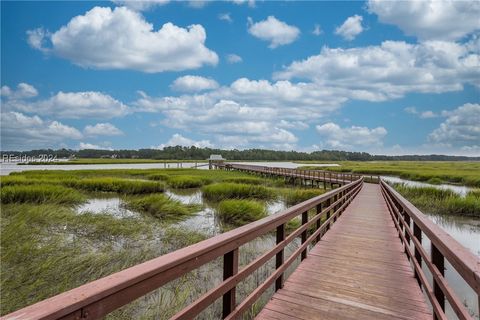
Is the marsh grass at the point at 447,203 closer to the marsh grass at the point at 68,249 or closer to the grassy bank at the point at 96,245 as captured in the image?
the grassy bank at the point at 96,245

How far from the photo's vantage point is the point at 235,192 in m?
20.4

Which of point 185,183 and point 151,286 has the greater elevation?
point 151,286

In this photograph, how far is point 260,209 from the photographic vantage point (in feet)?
44.0

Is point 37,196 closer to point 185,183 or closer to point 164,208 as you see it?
point 164,208

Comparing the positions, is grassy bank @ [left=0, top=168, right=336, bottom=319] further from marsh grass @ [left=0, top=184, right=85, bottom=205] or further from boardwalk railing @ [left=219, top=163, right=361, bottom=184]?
boardwalk railing @ [left=219, top=163, right=361, bottom=184]

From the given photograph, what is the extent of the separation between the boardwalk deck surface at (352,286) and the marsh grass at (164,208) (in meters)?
7.42

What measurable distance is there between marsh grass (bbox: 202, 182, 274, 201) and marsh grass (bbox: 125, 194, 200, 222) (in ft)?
15.2

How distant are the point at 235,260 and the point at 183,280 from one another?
4.26 meters

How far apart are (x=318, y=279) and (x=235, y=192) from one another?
1554cm

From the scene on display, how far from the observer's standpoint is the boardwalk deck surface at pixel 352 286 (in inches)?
150

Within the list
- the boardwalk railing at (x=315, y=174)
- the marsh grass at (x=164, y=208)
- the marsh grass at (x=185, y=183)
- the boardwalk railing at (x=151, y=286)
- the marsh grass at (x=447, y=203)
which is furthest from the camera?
the marsh grass at (x=185, y=183)

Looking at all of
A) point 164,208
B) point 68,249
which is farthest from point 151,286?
point 164,208

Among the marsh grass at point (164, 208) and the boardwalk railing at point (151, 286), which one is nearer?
the boardwalk railing at point (151, 286)

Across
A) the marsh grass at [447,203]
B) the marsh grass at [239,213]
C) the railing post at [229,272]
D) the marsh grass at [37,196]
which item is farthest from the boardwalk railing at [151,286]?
the marsh grass at [447,203]
